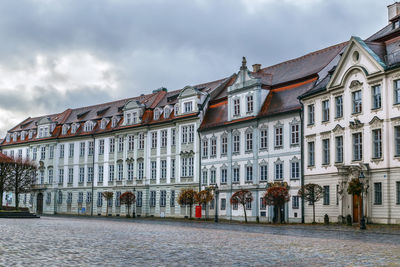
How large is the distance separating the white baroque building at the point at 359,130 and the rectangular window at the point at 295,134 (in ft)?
3.68

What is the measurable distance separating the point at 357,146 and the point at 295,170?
8458 mm

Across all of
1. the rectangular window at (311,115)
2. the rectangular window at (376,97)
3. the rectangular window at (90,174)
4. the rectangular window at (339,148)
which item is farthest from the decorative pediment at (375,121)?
the rectangular window at (90,174)

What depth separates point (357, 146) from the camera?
4259cm

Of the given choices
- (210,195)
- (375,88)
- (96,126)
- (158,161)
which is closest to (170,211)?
(158,161)

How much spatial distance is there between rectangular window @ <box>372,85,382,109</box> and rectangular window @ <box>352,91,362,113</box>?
1.48 meters

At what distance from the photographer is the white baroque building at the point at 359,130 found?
1549 inches

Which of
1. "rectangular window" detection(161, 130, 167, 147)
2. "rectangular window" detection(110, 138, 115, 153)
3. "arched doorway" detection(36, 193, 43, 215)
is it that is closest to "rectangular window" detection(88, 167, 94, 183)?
"rectangular window" detection(110, 138, 115, 153)

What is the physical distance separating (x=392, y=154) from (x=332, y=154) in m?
6.64

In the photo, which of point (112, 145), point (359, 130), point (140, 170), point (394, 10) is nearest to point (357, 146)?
point (359, 130)

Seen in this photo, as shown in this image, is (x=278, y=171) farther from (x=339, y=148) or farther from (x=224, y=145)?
(x=224, y=145)

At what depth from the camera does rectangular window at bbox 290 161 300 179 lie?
163 feet

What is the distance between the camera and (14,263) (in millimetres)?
14398

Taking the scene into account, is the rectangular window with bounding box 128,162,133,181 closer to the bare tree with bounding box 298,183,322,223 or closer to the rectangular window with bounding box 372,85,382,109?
the bare tree with bounding box 298,183,322,223

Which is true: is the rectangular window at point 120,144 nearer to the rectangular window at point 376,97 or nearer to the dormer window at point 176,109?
the dormer window at point 176,109
